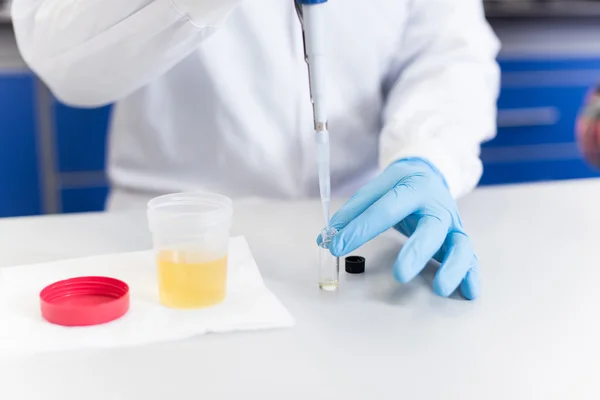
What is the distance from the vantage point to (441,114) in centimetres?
127

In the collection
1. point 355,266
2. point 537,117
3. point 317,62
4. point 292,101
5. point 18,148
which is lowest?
point 537,117

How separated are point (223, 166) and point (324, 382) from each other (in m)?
0.76

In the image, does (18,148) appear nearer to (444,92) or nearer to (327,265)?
(444,92)

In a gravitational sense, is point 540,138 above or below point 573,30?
below

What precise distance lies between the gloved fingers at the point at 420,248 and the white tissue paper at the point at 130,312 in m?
0.15

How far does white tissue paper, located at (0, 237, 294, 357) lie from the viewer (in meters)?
0.74

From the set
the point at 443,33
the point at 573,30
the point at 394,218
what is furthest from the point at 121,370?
A: the point at 573,30

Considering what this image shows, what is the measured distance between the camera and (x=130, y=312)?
0.81 meters

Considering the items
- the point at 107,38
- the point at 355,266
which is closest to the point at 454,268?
the point at 355,266

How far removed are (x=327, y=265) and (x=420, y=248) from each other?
0.12 metres

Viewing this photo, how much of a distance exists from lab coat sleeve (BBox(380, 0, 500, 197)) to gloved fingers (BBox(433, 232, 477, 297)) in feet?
0.76

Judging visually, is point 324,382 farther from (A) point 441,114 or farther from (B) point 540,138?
(B) point 540,138

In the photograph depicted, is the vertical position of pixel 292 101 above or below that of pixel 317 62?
below

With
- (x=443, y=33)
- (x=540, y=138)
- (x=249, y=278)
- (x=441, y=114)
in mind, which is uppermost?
(x=443, y=33)
